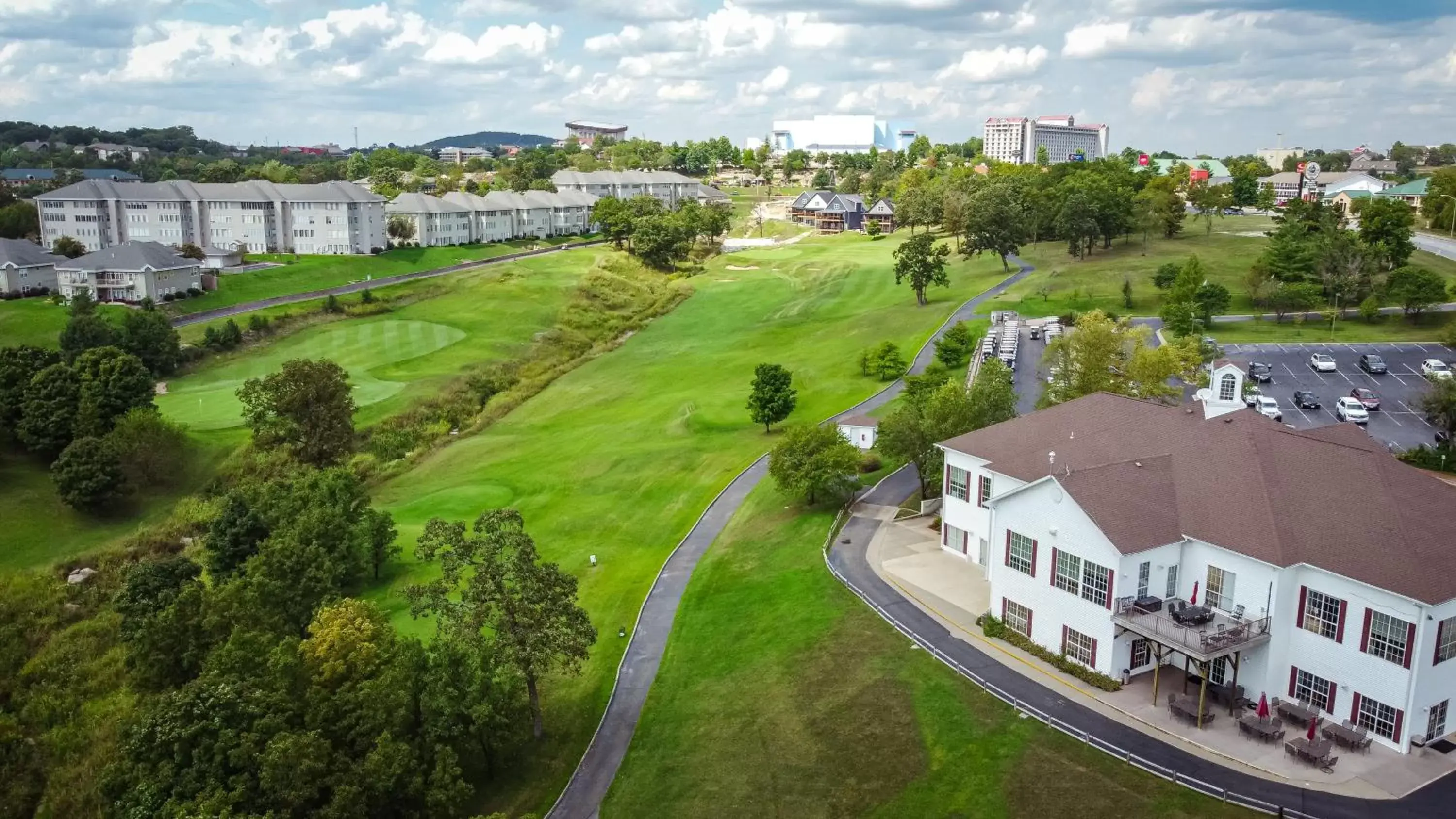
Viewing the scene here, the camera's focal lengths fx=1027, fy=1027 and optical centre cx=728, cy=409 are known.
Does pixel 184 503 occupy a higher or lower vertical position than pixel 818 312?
lower

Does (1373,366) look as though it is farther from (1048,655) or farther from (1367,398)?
(1048,655)

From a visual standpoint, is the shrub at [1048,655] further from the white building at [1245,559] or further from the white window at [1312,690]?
the white window at [1312,690]

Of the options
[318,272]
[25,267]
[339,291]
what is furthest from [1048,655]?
[25,267]

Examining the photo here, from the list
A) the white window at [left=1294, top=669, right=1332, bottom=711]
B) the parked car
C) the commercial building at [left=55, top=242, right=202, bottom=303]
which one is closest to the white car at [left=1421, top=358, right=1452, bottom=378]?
the parked car

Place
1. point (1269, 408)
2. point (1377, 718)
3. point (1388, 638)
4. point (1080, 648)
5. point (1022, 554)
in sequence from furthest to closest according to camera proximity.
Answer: point (1269, 408)
point (1022, 554)
point (1080, 648)
point (1377, 718)
point (1388, 638)

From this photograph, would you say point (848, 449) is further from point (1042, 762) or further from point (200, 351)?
point (200, 351)

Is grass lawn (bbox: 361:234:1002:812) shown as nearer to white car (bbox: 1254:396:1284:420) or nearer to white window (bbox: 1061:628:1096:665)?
white window (bbox: 1061:628:1096:665)

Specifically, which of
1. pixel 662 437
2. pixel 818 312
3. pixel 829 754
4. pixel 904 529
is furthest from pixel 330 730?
pixel 818 312
